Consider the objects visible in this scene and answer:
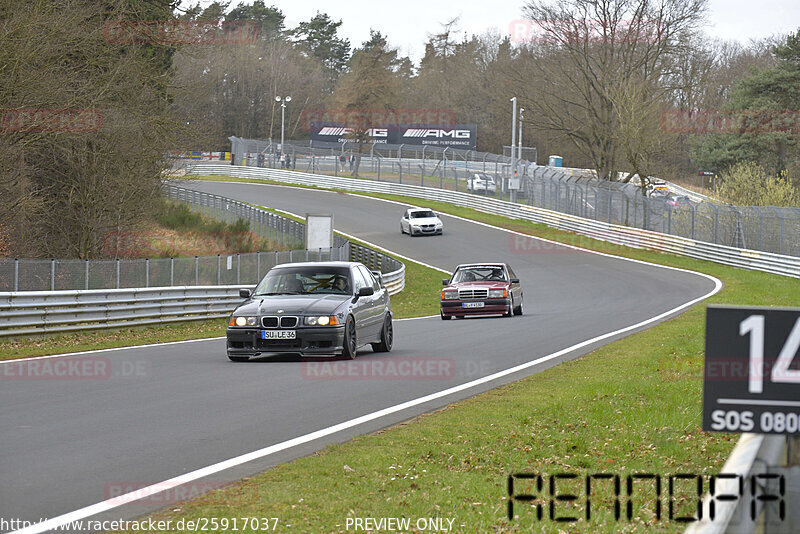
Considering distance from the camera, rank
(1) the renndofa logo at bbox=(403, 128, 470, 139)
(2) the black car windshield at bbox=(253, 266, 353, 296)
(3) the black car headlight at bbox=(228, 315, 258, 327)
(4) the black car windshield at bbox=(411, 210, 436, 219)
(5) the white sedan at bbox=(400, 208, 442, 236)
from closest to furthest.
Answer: (3) the black car headlight at bbox=(228, 315, 258, 327) → (2) the black car windshield at bbox=(253, 266, 353, 296) → (5) the white sedan at bbox=(400, 208, 442, 236) → (4) the black car windshield at bbox=(411, 210, 436, 219) → (1) the renndofa logo at bbox=(403, 128, 470, 139)

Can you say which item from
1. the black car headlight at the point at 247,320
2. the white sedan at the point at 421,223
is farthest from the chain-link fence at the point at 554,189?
the black car headlight at the point at 247,320

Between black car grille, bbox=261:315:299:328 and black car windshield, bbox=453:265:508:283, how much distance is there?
45.1ft

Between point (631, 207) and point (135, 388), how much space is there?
48.3 metres

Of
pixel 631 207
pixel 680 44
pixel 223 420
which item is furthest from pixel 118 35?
pixel 680 44

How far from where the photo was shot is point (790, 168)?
7900 centimetres

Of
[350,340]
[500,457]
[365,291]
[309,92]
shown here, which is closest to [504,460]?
[500,457]

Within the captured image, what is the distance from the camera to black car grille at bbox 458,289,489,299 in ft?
93.4

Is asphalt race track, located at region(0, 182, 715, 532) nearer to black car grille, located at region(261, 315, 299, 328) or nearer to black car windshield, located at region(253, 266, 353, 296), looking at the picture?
black car grille, located at region(261, 315, 299, 328)

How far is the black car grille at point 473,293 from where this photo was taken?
2845 cm

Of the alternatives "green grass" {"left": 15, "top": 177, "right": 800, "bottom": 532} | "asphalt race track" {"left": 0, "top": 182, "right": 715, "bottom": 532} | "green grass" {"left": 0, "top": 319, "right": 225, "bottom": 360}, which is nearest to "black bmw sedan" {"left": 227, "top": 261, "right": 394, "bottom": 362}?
"asphalt race track" {"left": 0, "top": 182, "right": 715, "bottom": 532}

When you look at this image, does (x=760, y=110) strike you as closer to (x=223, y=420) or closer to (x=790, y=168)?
(x=790, y=168)

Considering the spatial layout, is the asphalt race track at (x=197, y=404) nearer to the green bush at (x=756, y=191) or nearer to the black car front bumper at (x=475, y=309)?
the black car front bumper at (x=475, y=309)

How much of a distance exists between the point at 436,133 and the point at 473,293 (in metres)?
77.1
